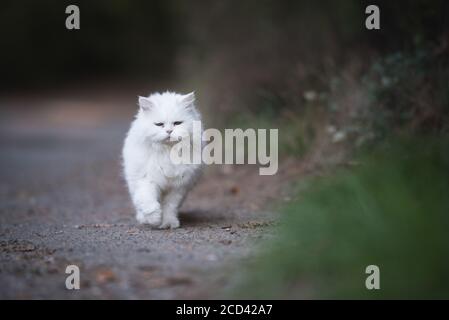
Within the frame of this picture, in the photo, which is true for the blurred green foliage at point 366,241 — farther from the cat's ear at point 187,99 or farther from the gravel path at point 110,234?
the cat's ear at point 187,99

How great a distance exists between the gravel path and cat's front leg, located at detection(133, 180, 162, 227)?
0.14 m

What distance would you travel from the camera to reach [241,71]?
11.6m

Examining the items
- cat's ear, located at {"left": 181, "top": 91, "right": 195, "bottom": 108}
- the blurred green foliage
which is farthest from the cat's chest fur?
the blurred green foliage

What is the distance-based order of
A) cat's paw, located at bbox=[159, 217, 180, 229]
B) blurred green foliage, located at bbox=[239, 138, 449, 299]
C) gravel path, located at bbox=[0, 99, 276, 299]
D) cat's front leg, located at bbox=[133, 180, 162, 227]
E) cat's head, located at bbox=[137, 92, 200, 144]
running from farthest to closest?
cat's paw, located at bbox=[159, 217, 180, 229] < cat's front leg, located at bbox=[133, 180, 162, 227] < cat's head, located at bbox=[137, 92, 200, 144] < gravel path, located at bbox=[0, 99, 276, 299] < blurred green foliage, located at bbox=[239, 138, 449, 299]

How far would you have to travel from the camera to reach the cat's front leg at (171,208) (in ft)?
20.4

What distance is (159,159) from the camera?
6.00 m

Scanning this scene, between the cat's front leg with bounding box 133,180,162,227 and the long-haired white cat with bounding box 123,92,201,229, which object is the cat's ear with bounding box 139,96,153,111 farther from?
the cat's front leg with bounding box 133,180,162,227

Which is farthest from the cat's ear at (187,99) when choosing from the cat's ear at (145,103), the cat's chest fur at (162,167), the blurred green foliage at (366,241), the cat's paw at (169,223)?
the blurred green foliage at (366,241)

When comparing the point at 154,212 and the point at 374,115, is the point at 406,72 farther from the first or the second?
the point at 154,212

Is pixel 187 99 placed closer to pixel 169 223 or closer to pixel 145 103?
pixel 145 103

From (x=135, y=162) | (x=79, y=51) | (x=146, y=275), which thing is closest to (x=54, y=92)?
(x=79, y=51)

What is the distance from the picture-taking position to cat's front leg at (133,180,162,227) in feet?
19.4

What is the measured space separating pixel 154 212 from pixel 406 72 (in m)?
4.13

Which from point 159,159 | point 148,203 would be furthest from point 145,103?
point 148,203
